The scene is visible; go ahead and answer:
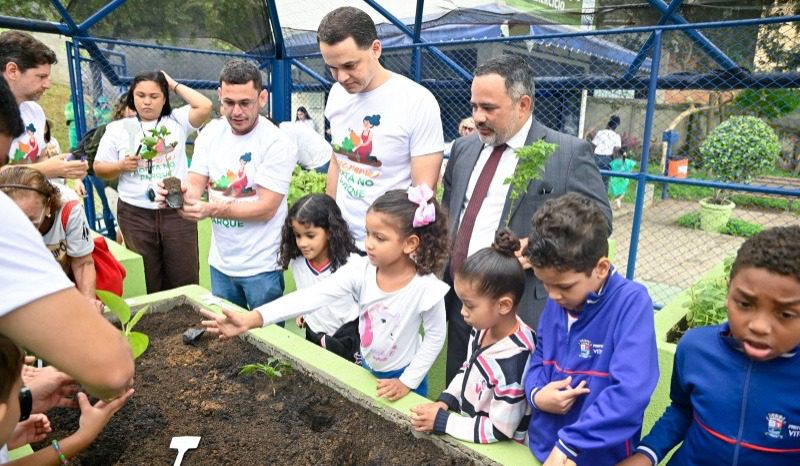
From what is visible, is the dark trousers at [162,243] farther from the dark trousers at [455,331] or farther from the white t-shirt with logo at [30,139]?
the dark trousers at [455,331]

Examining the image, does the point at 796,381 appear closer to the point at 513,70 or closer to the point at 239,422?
the point at 513,70

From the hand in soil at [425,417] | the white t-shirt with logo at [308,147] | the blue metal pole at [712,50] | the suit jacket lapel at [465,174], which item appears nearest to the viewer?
the hand in soil at [425,417]

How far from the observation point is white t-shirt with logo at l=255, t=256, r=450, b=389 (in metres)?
2.08

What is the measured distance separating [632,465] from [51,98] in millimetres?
13824

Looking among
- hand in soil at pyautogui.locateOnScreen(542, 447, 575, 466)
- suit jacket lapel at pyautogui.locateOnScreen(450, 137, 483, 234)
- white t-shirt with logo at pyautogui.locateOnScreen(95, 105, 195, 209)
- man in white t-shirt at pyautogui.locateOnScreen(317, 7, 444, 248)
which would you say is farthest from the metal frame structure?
hand in soil at pyautogui.locateOnScreen(542, 447, 575, 466)

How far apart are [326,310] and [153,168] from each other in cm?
173

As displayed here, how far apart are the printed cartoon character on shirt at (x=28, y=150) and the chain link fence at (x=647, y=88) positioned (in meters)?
2.02

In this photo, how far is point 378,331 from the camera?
2193mm

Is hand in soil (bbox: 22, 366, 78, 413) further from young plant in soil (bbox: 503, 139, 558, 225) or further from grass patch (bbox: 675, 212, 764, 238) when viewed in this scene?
grass patch (bbox: 675, 212, 764, 238)

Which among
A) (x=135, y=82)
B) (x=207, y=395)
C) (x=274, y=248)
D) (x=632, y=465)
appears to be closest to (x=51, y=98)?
(x=135, y=82)

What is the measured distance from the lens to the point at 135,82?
360cm

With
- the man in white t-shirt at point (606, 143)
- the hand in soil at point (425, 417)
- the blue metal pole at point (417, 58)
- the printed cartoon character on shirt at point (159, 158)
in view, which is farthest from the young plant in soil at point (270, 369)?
the man in white t-shirt at point (606, 143)

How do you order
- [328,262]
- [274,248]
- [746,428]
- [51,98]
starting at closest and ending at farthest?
[746,428] → [328,262] → [274,248] → [51,98]

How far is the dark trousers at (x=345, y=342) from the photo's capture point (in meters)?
2.59
